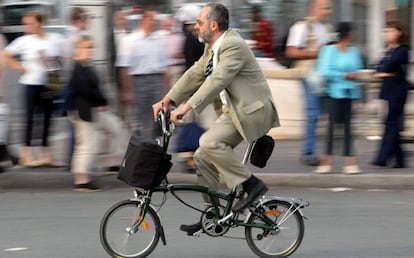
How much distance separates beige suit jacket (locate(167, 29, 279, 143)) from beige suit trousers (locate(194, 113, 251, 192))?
0.32 feet

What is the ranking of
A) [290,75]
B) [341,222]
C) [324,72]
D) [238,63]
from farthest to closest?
1. [290,75]
2. [324,72]
3. [341,222]
4. [238,63]

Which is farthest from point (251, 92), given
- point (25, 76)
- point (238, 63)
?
point (25, 76)

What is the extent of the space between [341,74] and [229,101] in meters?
3.33

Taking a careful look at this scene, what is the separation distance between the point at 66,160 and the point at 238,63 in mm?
4304

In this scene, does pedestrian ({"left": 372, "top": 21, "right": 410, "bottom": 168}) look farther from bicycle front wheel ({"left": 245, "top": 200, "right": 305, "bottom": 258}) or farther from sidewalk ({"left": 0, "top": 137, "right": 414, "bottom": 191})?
bicycle front wheel ({"left": 245, "top": 200, "right": 305, "bottom": 258})

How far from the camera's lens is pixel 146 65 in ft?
32.9

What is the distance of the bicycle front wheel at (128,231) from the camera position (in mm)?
6371

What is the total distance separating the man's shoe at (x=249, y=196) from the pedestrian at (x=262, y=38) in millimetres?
6424

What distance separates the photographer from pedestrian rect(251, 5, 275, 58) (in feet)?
41.9

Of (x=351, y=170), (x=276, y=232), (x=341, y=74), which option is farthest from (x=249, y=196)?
(x=351, y=170)

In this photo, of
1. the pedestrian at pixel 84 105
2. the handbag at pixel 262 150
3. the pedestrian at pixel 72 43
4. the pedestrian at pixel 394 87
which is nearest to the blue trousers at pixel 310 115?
the pedestrian at pixel 394 87

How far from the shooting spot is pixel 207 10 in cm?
641

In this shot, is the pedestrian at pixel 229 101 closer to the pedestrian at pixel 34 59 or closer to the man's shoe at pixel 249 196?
the man's shoe at pixel 249 196

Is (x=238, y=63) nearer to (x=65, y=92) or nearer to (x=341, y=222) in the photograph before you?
(x=341, y=222)
